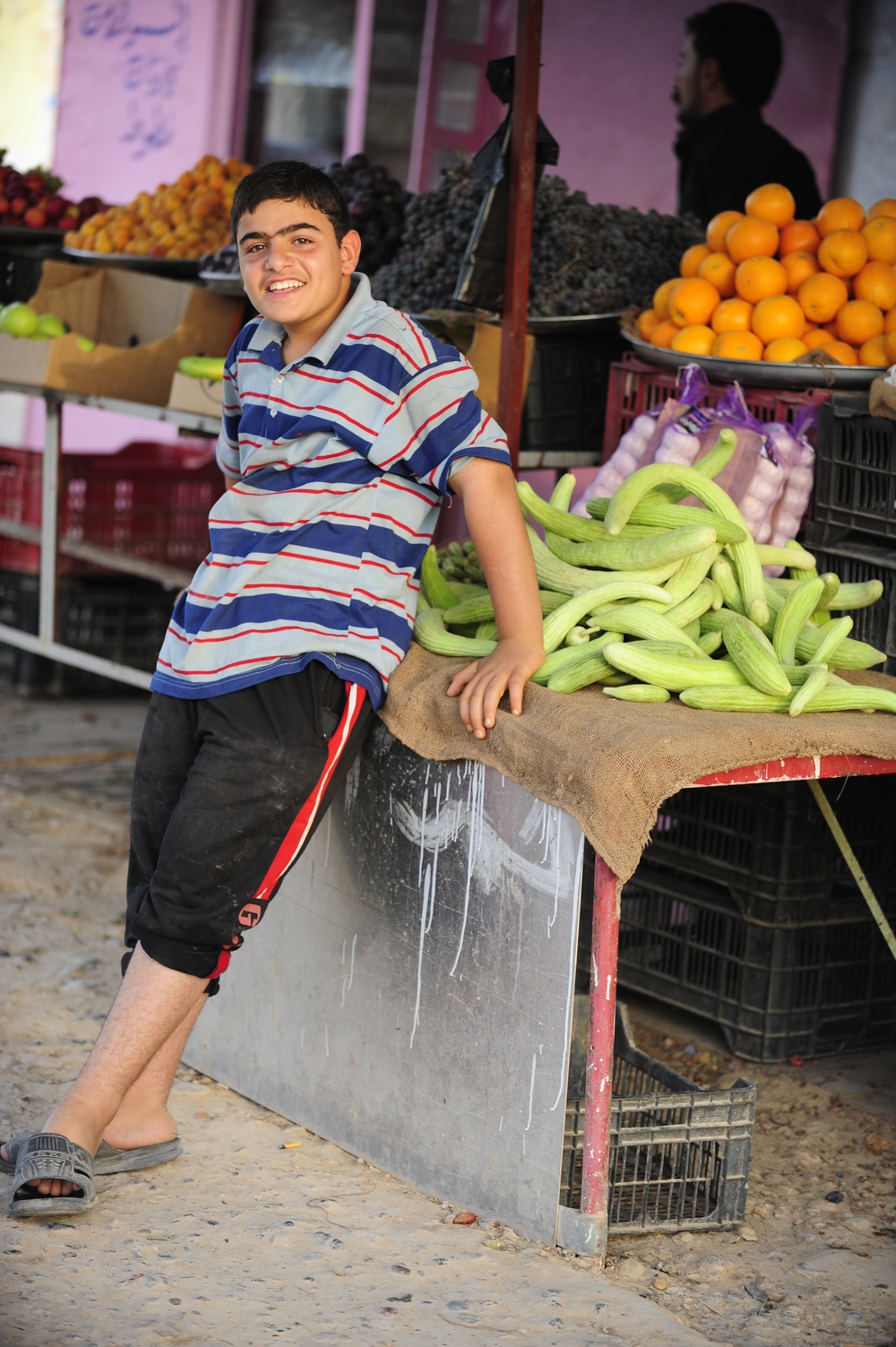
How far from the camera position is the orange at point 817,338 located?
3695mm

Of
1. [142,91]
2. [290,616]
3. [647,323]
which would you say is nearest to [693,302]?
[647,323]

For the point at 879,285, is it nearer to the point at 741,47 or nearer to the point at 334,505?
the point at 334,505

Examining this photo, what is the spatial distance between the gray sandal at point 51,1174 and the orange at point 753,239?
261cm

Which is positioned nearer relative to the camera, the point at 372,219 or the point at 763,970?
the point at 763,970

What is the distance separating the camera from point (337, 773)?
286cm

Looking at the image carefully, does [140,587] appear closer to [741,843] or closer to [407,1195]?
[741,843]

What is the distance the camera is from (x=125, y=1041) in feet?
9.12

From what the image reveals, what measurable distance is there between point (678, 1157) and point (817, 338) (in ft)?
6.29

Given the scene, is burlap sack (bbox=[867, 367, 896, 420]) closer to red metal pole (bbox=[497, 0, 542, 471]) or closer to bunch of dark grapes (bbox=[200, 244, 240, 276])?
red metal pole (bbox=[497, 0, 542, 471])

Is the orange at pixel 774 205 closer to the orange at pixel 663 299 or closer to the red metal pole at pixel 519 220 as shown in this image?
the orange at pixel 663 299

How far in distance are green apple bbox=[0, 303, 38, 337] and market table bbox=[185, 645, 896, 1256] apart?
2834mm

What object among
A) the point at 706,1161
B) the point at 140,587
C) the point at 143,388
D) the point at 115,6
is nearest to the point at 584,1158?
the point at 706,1161

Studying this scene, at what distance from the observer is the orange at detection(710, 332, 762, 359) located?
12.1 ft

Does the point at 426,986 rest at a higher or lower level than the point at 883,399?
lower
